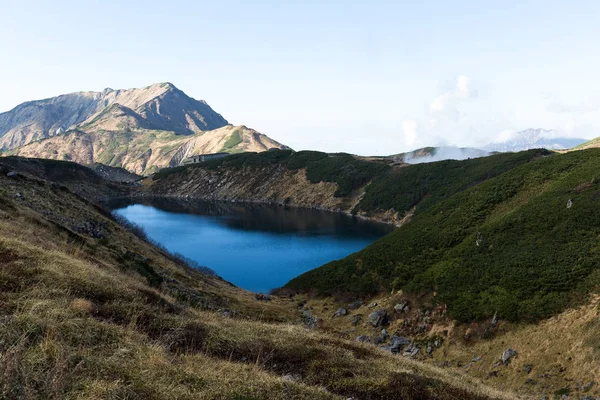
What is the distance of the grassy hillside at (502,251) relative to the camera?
31031 millimetres

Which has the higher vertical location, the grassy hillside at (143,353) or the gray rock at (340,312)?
the grassy hillside at (143,353)

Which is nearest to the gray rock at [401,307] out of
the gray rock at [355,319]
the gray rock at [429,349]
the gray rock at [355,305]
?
the gray rock at [355,319]

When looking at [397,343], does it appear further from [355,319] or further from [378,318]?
[355,319]

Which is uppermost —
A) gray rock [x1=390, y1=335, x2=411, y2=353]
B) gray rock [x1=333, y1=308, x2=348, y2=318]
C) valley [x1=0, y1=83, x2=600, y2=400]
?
valley [x1=0, y1=83, x2=600, y2=400]

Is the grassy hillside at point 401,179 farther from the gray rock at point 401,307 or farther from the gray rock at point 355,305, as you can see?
the gray rock at point 401,307

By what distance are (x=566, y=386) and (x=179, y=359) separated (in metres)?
22.3

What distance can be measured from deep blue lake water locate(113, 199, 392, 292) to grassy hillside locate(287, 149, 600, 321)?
59.3 feet

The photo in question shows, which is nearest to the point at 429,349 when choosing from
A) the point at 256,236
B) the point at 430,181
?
the point at 256,236

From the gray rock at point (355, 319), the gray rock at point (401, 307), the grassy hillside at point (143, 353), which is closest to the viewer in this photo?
the grassy hillside at point (143, 353)

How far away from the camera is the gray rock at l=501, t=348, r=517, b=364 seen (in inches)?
998

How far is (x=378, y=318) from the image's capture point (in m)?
39.9

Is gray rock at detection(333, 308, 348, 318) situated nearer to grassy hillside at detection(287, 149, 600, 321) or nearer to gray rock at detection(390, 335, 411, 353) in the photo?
grassy hillside at detection(287, 149, 600, 321)

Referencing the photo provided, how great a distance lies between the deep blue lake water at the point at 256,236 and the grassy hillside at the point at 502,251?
59.3 ft

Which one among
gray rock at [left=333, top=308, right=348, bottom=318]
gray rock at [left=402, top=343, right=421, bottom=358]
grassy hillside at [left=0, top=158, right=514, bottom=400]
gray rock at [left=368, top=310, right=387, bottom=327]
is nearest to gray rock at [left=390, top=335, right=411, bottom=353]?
gray rock at [left=402, top=343, right=421, bottom=358]
